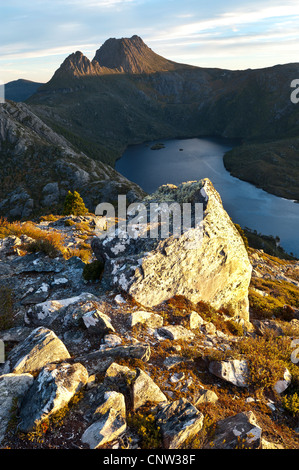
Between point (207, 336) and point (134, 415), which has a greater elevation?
point (134, 415)

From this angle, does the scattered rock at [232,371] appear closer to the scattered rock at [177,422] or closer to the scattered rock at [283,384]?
the scattered rock at [283,384]

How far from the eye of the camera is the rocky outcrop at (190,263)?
14.2 meters

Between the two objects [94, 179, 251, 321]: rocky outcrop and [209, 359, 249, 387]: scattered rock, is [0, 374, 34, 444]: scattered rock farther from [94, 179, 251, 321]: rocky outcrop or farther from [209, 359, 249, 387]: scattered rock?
[94, 179, 251, 321]: rocky outcrop

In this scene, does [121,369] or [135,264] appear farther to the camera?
[135,264]

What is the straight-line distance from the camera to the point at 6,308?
1341 cm

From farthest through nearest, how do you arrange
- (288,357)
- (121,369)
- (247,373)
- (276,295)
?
(276,295), (288,357), (247,373), (121,369)

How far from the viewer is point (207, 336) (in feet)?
41.7

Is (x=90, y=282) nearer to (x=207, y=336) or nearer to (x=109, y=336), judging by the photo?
(x=109, y=336)

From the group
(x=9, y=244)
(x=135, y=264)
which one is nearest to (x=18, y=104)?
(x=9, y=244)

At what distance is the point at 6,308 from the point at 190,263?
32.6ft

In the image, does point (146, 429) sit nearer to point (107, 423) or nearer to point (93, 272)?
point (107, 423)

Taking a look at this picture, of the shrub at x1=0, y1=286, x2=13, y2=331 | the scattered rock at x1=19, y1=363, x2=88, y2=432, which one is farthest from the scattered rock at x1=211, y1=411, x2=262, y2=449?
the shrub at x1=0, y1=286, x2=13, y2=331

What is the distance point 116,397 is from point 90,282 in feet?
30.1

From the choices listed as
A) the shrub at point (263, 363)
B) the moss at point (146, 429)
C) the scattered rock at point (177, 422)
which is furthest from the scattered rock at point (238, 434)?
the shrub at point (263, 363)
